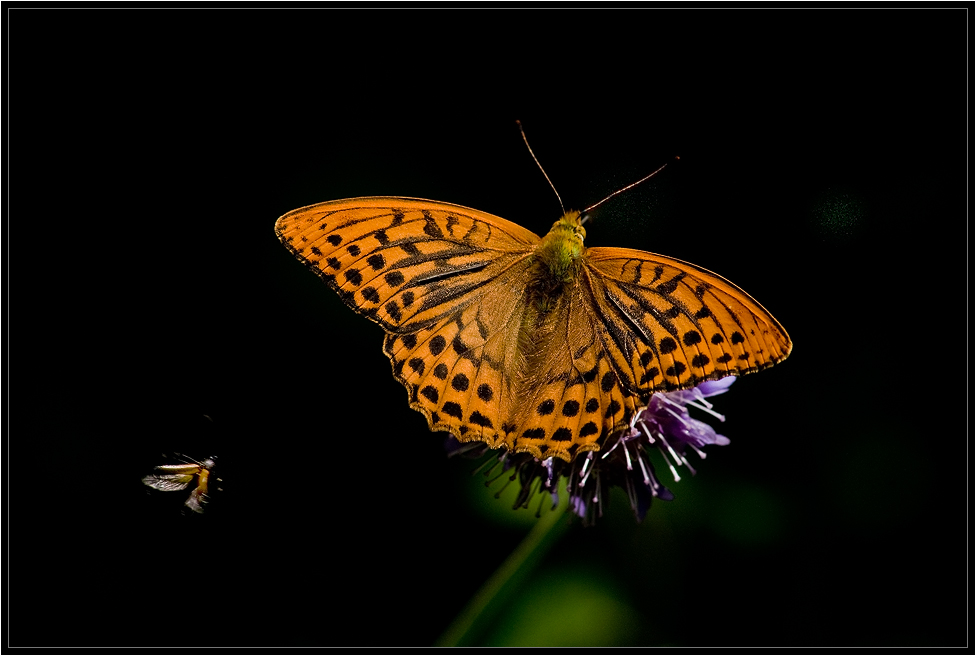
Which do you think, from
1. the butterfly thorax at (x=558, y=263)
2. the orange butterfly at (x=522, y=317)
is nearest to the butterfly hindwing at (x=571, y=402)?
the orange butterfly at (x=522, y=317)

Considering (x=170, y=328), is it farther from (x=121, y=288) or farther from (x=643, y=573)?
(x=643, y=573)

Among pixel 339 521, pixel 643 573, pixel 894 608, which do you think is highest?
pixel 339 521

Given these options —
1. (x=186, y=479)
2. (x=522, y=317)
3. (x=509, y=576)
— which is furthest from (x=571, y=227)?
(x=186, y=479)

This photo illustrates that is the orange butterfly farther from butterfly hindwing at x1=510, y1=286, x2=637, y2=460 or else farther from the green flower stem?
the green flower stem

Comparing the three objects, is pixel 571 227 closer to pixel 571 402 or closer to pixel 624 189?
pixel 624 189

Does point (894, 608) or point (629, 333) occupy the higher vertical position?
point (629, 333)

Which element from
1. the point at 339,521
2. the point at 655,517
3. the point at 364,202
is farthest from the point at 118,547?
the point at 655,517

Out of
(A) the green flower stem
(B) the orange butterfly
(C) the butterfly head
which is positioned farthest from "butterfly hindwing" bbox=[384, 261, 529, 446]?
(A) the green flower stem
